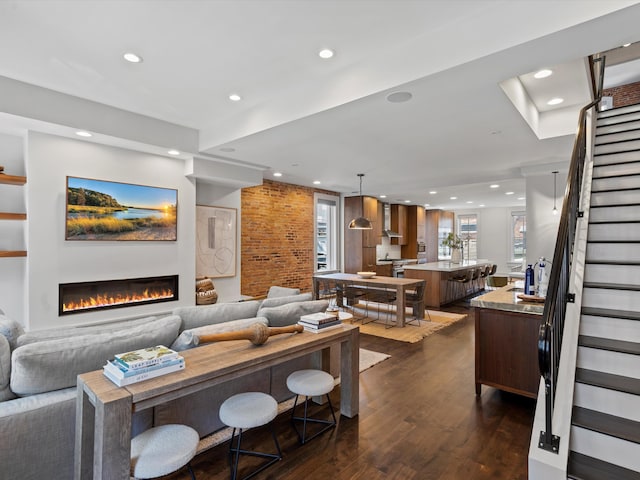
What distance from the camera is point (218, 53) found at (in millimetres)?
2904

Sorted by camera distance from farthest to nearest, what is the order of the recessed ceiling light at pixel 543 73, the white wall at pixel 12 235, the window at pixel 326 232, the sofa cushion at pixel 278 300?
the window at pixel 326 232
the white wall at pixel 12 235
the recessed ceiling light at pixel 543 73
the sofa cushion at pixel 278 300

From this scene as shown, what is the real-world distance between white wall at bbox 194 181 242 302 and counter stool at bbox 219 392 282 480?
13.5 feet

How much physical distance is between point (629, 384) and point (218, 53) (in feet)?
12.1

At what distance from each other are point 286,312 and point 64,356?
5.04ft

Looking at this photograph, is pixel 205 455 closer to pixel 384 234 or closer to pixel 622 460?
pixel 622 460

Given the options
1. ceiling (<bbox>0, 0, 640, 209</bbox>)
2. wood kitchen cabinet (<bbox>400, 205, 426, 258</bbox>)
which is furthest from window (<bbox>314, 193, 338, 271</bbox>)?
ceiling (<bbox>0, 0, 640, 209</bbox>)

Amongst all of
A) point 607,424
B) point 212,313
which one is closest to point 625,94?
point 607,424

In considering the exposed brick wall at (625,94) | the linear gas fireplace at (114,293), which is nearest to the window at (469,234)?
the exposed brick wall at (625,94)

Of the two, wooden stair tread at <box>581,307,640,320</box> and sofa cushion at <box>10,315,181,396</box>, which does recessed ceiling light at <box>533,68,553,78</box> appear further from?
sofa cushion at <box>10,315,181,396</box>

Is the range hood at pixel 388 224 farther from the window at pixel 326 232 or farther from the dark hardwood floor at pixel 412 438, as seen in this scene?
the dark hardwood floor at pixel 412 438

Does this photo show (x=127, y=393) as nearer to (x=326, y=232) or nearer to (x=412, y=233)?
(x=326, y=232)

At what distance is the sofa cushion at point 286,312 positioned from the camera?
283cm

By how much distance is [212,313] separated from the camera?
104 inches

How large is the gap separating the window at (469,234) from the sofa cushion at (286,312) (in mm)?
11344
